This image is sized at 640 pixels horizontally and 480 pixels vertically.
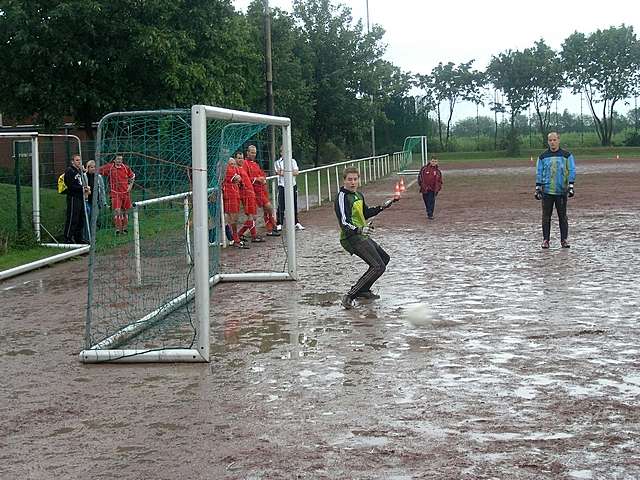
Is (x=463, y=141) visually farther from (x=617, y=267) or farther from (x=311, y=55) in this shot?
(x=617, y=267)

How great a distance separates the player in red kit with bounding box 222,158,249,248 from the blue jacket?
198 inches

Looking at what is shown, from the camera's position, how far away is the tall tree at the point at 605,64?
3172 inches

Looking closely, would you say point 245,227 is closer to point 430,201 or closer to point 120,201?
point 120,201

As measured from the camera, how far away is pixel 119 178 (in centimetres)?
1284

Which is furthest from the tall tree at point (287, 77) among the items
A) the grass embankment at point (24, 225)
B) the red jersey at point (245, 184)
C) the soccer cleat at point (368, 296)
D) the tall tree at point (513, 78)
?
the tall tree at point (513, 78)

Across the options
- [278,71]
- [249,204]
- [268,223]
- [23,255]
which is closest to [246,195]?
[249,204]

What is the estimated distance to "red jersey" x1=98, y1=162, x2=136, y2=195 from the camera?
41.3ft

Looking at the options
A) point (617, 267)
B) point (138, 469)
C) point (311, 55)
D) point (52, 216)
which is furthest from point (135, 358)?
point (311, 55)

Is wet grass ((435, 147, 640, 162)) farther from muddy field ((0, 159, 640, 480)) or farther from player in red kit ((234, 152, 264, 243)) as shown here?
muddy field ((0, 159, 640, 480))

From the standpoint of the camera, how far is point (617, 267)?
1375cm

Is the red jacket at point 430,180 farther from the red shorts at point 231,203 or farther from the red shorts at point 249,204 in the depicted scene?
the red shorts at point 231,203

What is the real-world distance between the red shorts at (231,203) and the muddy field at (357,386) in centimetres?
401

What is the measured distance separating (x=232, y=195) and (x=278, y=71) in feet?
94.6

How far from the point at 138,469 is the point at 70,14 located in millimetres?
21593
